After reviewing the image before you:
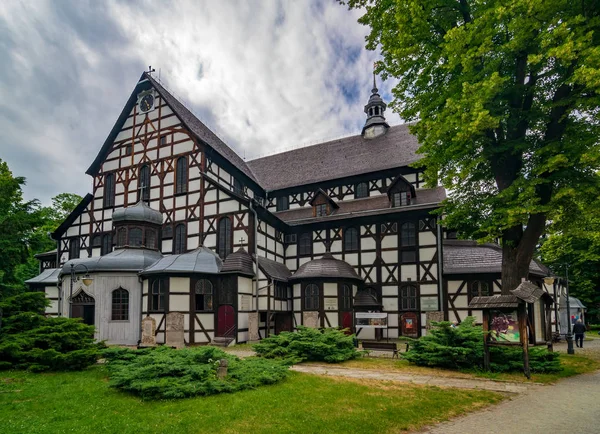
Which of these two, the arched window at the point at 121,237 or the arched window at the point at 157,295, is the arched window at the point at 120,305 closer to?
the arched window at the point at 157,295

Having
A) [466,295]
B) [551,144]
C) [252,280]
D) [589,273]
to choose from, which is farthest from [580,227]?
[589,273]

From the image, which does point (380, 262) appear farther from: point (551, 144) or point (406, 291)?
point (551, 144)

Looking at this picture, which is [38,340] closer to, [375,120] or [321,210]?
[321,210]

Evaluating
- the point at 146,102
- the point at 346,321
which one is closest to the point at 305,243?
the point at 346,321

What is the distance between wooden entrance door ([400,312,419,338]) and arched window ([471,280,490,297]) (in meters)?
3.54

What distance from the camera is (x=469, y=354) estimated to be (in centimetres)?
1351

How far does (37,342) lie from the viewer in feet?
44.0

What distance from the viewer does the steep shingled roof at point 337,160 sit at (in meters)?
30.0

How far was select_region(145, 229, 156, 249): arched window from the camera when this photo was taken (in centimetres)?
2642

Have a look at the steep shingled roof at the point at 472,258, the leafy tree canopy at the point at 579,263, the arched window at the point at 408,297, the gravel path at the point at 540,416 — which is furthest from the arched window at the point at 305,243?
the leafy tree canopy at the point at 579,263

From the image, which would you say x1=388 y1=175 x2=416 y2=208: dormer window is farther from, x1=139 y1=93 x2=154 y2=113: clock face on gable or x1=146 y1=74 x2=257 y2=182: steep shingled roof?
x1=139 y1=93 x2=154 y2=113: clock face on gable

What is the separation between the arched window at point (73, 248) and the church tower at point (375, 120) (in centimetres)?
2269

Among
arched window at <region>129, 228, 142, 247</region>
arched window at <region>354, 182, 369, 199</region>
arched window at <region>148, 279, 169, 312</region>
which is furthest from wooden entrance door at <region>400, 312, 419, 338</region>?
arched window at <region>129, 228, 142, 247</region>

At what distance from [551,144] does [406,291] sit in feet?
47.1
